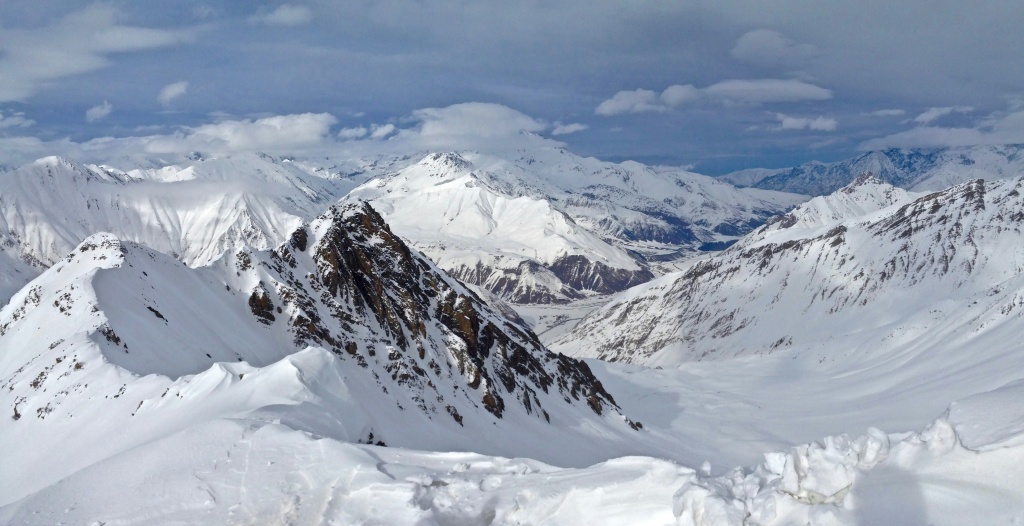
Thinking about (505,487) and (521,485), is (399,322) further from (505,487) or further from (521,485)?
(521,485)

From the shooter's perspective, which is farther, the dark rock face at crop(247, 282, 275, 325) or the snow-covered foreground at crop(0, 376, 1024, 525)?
the dark rock face at crop(247, 282, 275, 325)

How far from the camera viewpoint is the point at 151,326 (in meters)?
52.8

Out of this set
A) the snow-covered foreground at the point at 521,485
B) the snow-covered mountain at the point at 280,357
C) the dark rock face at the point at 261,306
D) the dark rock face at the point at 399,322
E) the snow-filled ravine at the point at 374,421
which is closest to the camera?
the snow-covered foreground at the point at 521,485

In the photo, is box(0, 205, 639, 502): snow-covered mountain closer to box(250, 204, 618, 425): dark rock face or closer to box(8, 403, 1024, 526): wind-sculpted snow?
box(250, 204, 618, 425): dark rock face

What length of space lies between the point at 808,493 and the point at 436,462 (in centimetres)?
1414

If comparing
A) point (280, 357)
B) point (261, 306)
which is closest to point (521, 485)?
point (280, 357)

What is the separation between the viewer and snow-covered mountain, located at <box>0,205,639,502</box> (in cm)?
3678

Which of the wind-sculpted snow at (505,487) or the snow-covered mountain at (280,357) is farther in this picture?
the snow-covered mountain at (280,357)

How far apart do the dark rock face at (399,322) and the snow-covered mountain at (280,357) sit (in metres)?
0.25

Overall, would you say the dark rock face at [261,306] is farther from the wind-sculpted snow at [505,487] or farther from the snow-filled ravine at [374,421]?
the wind-sculpted snow at [505,487]

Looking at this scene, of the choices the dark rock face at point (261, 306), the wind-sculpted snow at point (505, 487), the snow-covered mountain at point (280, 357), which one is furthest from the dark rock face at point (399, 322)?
the wind-sculpted snow at point (505, 487)

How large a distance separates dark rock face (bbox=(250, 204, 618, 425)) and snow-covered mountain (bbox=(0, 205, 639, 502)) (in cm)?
25

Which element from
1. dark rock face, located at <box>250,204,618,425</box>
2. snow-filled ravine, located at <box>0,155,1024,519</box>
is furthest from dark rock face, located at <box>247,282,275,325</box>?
snow-filled ravine, located at <box>0,155,1024,519</box>

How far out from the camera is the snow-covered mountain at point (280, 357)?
3678cm
